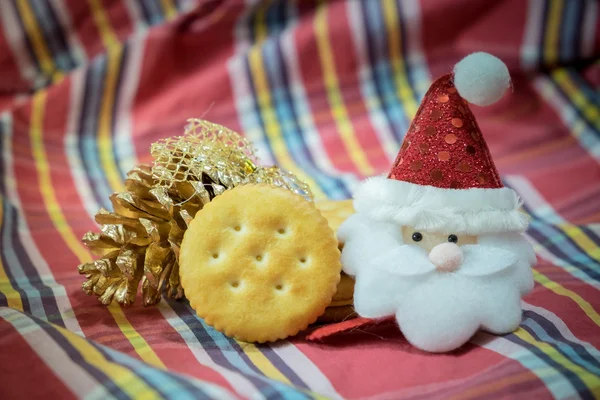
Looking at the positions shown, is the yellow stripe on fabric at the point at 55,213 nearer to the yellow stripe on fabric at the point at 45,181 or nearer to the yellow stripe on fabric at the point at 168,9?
the yellow stripe on fabric at the point at 45,181

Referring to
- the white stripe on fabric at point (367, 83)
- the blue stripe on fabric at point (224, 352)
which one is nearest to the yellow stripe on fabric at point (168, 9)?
the white stripe on fabric at point (367, 83)

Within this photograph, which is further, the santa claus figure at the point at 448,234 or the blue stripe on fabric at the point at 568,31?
the blue stripe on fabric at the point at 568,31

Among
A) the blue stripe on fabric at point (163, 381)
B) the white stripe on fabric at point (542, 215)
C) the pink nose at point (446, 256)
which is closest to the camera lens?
the blue stripe on fabric at point (163, 381)

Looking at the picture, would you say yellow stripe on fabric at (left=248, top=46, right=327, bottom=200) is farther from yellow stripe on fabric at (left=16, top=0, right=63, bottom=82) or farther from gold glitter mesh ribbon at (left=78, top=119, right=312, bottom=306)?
gold glitter mesh ribbon at (left=78, top=119, right=312, bottom=306)

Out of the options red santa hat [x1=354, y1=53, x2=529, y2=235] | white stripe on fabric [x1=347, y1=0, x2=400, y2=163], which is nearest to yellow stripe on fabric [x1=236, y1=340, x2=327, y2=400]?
red santa hat [x1=354, y1=53, x2=529, y2=235]

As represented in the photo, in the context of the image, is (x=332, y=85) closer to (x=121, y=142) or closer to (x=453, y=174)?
(x=121, y=142)

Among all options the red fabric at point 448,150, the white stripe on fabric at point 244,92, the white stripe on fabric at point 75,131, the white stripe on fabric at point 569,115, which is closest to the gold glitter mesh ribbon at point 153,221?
the red fabric at point 448,150

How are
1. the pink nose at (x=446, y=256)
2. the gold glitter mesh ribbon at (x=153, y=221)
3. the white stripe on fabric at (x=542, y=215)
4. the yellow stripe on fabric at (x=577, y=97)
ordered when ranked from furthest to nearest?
A: the yellow stripe on fabric at (x=577, y=97), the white stripe on fabric at (x=542, y=215), the gold glitter mesh ribbon at (x=153, y=221), the pink nose at (x=446, y=256)

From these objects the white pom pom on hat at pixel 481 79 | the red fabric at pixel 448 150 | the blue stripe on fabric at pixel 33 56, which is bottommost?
the red fabric at pixel 448 150

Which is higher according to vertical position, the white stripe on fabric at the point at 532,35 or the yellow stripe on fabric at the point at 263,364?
the white stripe on fabric at the point at 532,35
